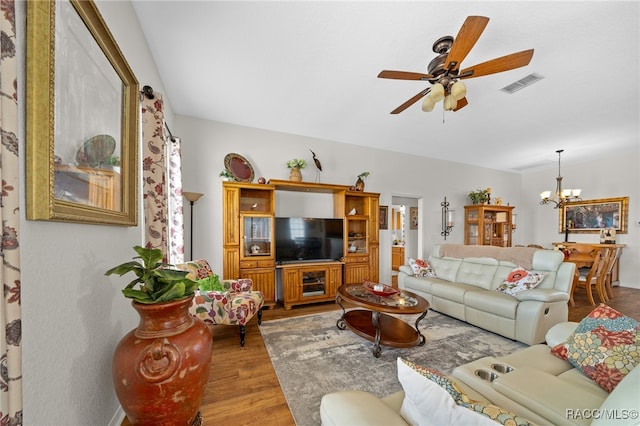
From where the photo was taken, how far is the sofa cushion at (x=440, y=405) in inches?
26.8

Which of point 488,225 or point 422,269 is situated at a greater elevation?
point 488,225

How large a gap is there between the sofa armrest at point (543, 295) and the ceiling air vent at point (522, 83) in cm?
230

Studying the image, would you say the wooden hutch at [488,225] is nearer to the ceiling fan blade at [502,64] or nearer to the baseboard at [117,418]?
the ceiling fan blade at [502,64]

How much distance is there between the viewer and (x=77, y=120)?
3.51ft

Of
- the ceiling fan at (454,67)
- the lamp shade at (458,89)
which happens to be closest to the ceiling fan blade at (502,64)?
the ceiling fan at (454,67)

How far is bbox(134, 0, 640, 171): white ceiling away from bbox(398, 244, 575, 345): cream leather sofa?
6.52 ft

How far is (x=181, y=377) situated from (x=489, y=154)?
6417mm

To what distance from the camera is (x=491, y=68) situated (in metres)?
1.89

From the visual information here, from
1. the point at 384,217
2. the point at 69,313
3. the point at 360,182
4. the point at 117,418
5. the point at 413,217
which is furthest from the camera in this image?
the point at 413,217

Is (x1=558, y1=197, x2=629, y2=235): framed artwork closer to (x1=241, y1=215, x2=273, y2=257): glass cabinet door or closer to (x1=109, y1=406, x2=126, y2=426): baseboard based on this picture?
(x1=241, y1=215, x2=273, y2=257): glass cabinet door

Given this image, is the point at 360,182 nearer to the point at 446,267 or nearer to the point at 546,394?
the point at 446,267

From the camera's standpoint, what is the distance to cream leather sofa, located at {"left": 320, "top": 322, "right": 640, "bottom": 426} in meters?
0.80

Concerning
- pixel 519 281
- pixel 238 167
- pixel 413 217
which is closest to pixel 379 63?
pixel 238 167

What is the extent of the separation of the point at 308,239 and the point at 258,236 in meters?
0.83
